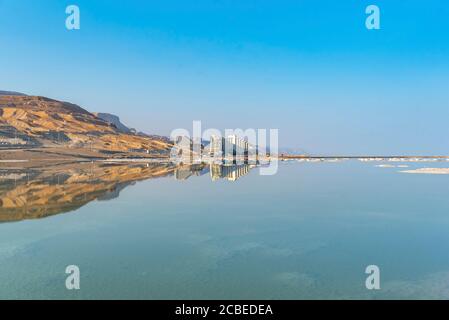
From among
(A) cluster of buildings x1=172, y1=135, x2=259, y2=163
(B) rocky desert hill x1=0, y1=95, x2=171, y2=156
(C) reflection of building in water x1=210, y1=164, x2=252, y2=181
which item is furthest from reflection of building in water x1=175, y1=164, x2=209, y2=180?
(A) cluster of buildings x1=172, y1=135, x2=259, y2=163

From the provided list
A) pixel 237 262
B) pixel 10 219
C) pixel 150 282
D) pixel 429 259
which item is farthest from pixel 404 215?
pixel 10 219

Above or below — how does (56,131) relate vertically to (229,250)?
above

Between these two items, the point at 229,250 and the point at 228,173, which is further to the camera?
the point at 228,173

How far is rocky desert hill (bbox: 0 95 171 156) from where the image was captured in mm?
115250

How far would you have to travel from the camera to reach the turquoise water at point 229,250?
12836mm

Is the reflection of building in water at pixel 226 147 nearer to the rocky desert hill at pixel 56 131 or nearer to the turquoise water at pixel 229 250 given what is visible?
the rocky desert hill at pixel 56 131

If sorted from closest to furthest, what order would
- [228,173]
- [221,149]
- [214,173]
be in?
[214,173], [228,173], [221,149]

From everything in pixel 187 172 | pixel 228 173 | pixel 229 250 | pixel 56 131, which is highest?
pixel 56 131

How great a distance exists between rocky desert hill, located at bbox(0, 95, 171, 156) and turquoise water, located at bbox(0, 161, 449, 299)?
8918cm

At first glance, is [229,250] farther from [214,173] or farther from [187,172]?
[187,172]

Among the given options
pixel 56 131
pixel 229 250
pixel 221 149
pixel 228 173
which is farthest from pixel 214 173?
pixel 221 149

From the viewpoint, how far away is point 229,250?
58.2ft

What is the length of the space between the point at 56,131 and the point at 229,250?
125995 mm
